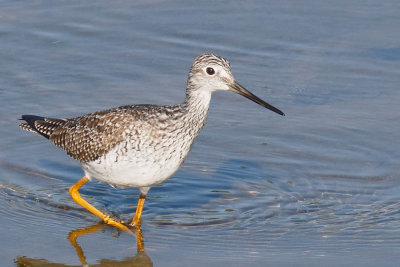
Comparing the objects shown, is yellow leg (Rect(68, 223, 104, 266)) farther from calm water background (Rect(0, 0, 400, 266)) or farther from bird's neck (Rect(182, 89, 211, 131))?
bird's neck (Rect(182, 89, 211, 131))

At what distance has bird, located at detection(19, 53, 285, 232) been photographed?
31.6 ft

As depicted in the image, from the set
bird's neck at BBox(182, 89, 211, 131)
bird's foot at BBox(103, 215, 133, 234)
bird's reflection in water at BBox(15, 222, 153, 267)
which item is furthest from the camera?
bird's foot at BBox(103, 215, 133, 234)

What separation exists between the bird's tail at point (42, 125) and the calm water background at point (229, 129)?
568 mm

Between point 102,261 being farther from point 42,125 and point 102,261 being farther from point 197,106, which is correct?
point 42,125

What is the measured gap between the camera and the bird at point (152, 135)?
9.63 metres

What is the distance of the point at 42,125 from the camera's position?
439 inches

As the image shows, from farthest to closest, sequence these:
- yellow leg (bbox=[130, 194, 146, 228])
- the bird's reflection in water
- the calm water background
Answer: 1. yellow leg (bbox=[130, 194, 146, 228])
2. the calm water background
3. the bird's reflection in water

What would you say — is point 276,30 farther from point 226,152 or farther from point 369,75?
point 226,152

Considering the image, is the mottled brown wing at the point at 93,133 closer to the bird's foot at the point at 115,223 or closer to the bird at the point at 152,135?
the bird at the point at 152,135

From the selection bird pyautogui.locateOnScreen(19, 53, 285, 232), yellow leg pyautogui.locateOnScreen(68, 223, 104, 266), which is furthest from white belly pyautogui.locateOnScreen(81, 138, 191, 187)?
yellow leg pyautogui.locateOnScreen(68, 223, 104, 266)

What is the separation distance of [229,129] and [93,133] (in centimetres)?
284

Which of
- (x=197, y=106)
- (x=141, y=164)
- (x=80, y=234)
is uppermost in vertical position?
(x=197, y=106)

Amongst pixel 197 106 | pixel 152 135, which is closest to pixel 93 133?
pixel 152 135

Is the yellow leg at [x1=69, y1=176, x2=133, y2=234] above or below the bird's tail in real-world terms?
below
